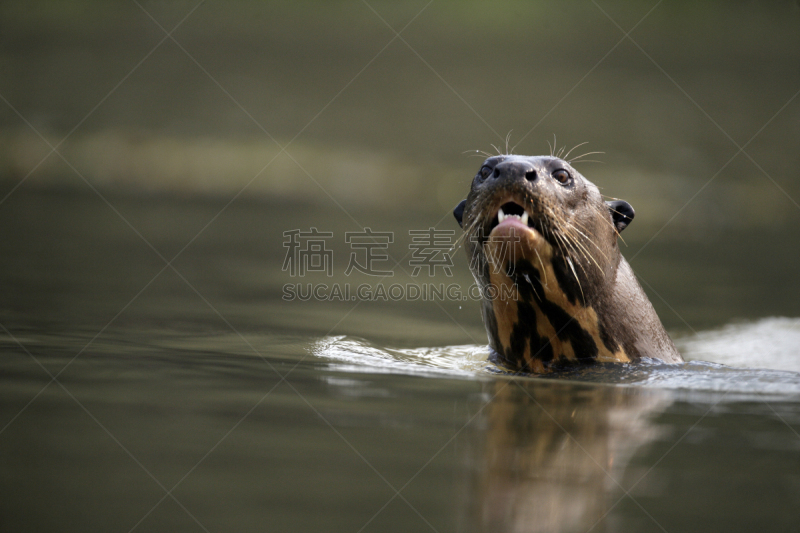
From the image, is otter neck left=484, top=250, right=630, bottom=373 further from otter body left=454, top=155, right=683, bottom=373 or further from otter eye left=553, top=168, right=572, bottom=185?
otter eye left=553, top=168, right=572, bottom=185

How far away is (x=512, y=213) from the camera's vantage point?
5195 millimetres

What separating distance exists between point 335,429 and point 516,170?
2160mm

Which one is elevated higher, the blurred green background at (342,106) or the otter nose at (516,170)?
the blurred green background at (342,106)

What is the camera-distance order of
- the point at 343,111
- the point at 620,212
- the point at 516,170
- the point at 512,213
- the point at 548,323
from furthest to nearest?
1. the point at 343,111
2. the point at 620,212
3. the point at 548,323
4. the point at 512,213
5. the point at 516,170

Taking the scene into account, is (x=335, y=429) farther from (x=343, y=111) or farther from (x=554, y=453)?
(x=343, y=111)

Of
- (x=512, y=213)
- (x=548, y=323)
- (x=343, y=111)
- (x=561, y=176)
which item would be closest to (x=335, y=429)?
(x=512, y=213)

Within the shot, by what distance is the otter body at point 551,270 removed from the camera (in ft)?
16.9

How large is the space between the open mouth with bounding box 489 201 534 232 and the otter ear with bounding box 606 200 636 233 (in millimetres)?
1062

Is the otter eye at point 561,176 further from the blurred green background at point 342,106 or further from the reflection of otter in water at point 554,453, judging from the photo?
the blurred green background at point 342,106

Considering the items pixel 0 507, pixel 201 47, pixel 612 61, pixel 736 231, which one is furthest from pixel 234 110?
pixel 0 507

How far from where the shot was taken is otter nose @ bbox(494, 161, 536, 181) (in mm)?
5051

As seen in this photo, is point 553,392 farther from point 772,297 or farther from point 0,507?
point 772,297

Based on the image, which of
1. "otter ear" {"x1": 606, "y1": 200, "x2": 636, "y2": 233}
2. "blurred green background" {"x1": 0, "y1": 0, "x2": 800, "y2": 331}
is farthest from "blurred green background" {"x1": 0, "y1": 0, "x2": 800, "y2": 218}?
"otter ear" {"x1": 606, "y1": 200, "x2": 636, "y2": 233}

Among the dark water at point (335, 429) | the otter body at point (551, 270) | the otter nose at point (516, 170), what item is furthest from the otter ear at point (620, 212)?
the otter nose at point (516, 170)
